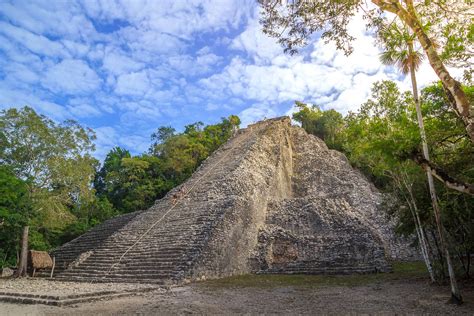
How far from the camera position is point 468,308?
617 centimetres

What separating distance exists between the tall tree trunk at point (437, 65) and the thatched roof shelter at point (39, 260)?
14327mm

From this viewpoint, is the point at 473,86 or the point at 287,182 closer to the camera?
the point at 473,86

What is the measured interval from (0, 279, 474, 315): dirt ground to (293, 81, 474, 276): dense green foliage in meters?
1.51

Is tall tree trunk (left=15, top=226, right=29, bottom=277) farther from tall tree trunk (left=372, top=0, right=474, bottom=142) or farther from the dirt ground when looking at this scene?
tall tree trunk (left=372, top=0, right=474, bottom=142)

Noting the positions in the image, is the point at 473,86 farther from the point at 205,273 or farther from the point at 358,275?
the point at 205,273

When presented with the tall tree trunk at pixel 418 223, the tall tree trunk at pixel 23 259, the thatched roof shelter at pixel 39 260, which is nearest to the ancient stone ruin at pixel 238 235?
the thatched roof shelter at pixel 39 260

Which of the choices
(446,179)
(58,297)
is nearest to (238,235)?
(58,297)

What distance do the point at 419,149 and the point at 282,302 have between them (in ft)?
12.9

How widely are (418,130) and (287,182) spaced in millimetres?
14846

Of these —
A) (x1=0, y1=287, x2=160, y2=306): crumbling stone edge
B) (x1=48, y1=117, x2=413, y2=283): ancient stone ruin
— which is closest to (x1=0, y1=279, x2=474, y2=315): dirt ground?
(x1=0, y1=287, x2=160, y2=306): crumbling stone edge

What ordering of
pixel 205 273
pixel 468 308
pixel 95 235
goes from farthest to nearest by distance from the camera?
pixel 95 235, pixel 205 273, pixel 468 308

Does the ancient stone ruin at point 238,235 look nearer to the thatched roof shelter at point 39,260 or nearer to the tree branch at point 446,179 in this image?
the thatched roof shelter at point 39,260

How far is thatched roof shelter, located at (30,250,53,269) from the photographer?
14.1m

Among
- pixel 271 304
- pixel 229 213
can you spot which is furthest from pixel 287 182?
pixel 271 304
